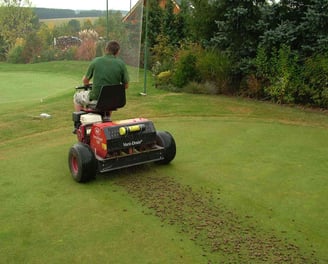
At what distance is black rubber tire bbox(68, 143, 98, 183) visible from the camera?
4941 millimetres

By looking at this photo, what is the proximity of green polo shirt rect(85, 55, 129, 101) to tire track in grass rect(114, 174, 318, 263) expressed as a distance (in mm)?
1197

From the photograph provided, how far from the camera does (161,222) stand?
4035 millimetres

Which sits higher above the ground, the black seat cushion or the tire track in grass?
the black seat cushion

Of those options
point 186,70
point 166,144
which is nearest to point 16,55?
point 186,70

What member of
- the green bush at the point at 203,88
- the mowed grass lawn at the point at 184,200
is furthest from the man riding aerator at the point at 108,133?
the green bush at the point at 203,88

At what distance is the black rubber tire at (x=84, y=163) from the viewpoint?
494 centimetres

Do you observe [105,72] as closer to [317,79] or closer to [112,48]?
[112,48]

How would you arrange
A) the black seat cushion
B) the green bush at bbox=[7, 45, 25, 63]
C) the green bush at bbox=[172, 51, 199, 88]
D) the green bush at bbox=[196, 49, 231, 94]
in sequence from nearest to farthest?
the black seat cushion < the green bush at bbox=[196, 49, 231, 94] < the green bush at bbox=[172, 51, 199, 88] < the green bush at bbox=[7, 45, 25, 63]

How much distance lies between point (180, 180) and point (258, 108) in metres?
4.98

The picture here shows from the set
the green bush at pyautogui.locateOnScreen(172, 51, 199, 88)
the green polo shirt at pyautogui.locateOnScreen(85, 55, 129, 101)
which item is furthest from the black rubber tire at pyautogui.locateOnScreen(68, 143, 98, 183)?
the green bush at pyautogui.locateOnScreen(172, 51, 199, 88)

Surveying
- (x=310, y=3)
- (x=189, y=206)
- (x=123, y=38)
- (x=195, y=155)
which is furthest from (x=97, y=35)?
(x=189, y=206)

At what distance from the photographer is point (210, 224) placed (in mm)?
3971

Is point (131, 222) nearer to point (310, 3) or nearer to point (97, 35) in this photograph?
point (310, 3)

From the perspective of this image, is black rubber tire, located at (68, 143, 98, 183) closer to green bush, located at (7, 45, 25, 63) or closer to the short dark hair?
the short dark hair
